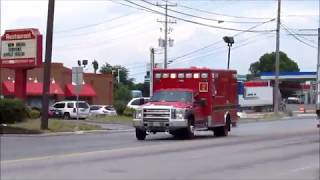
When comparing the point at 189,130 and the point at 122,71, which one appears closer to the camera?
the point at 189,130

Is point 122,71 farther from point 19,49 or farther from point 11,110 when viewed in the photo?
point 11,110

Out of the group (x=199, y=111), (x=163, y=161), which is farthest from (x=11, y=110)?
(x=163, y=161)

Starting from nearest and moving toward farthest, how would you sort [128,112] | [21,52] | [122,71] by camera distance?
[21,52] < [128,112] < [122,71]

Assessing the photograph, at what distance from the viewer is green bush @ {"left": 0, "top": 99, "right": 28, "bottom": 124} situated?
1201 inches

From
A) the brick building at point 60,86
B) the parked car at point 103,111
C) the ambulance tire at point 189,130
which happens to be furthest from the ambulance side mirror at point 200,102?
the brick building at point 60,86

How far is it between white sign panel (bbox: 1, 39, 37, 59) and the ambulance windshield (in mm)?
13168

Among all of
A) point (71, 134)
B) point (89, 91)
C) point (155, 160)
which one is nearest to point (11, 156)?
point (155, 160)

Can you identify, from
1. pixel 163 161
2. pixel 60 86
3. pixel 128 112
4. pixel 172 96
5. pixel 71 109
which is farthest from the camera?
pixel 60 86

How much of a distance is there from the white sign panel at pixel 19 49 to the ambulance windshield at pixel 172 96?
43.2ft

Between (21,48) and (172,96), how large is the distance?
15.4 m

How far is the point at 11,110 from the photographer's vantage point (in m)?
30.7

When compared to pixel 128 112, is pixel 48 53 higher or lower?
higher

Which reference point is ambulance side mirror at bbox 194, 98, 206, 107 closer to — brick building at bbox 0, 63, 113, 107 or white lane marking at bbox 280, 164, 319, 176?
white lane marking at bbox 280, 164, 319, 176

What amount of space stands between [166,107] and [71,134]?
6368 millimetres
